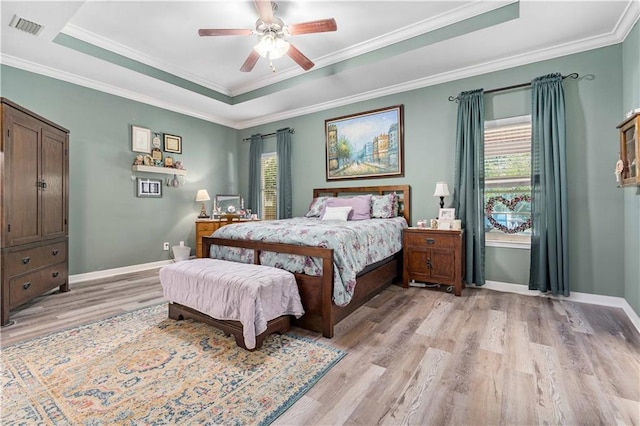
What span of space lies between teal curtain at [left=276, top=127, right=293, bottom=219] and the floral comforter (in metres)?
2.44

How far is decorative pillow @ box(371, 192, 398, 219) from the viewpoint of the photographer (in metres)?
4.07

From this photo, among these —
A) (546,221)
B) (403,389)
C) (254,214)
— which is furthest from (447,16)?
(254,214)

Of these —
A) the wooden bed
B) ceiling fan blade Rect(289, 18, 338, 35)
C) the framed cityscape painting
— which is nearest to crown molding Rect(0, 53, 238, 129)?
the framed cityscape painting

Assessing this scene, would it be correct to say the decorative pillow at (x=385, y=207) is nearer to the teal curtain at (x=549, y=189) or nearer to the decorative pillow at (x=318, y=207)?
the decorative pillow at (x=318, y=207)

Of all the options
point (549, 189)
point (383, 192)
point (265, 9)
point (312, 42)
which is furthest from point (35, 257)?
point (549, 189)

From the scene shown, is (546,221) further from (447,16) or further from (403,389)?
(403,389)

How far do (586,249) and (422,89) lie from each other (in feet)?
9.22

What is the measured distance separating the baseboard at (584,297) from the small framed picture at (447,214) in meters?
0.97

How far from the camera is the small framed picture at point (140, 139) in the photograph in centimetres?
458

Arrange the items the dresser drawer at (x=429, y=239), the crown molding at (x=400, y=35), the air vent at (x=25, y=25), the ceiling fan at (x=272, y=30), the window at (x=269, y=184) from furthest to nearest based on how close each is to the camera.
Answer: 1. the window at (x=269, y=184)
2. the dresser drawer at (x=429, y=239)
3. the crown molding at (x=400, y=35)
4. the air vent at (x=25, y=25)
5. the ceiling fan at (x=272, y=30)

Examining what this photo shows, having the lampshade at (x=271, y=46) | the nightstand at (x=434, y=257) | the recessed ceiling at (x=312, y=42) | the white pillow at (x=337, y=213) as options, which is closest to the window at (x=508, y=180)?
the nightstand at (x=434, y=257)

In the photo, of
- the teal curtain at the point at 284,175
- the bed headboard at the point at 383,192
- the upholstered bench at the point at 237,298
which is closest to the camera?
the upholstered bench at the point at 237,298

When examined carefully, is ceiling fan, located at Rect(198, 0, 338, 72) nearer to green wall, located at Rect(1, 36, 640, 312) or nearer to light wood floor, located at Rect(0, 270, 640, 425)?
green wall, located at Rect(1, 36, 640, 312)

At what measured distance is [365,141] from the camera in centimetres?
463
